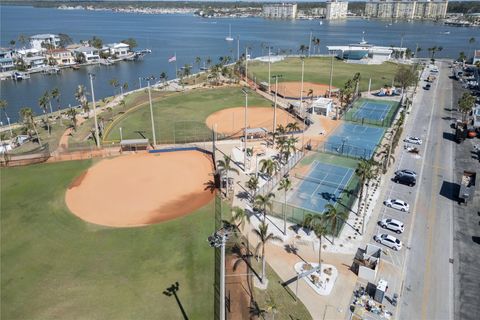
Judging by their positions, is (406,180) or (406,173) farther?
(406,173)

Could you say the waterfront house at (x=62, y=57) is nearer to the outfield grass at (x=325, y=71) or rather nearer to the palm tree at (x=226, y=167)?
the outfield grass at (x=325, y=71)

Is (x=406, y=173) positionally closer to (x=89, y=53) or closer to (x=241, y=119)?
(x=241, y=119)

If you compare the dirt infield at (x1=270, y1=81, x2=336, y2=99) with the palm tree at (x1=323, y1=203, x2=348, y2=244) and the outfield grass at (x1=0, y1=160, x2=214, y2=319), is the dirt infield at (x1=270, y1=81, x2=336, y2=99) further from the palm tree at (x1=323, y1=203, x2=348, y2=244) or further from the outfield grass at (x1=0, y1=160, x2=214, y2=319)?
the outfield grass at (x1=0, y1=160, x2=214, y2=319)

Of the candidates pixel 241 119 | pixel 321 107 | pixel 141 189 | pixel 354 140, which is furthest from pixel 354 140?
pixel 141 189

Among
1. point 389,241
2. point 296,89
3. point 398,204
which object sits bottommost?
point 389,241

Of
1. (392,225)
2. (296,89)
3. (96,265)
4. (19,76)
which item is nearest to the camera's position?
(96,265)

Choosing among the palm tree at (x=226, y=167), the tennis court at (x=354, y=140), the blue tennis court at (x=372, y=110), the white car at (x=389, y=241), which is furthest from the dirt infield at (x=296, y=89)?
the white car at (x=389, y=241)

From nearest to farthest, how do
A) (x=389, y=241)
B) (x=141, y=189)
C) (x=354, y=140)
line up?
(x=389, y=241), (x=141, y=189), (x=354, y=140)
